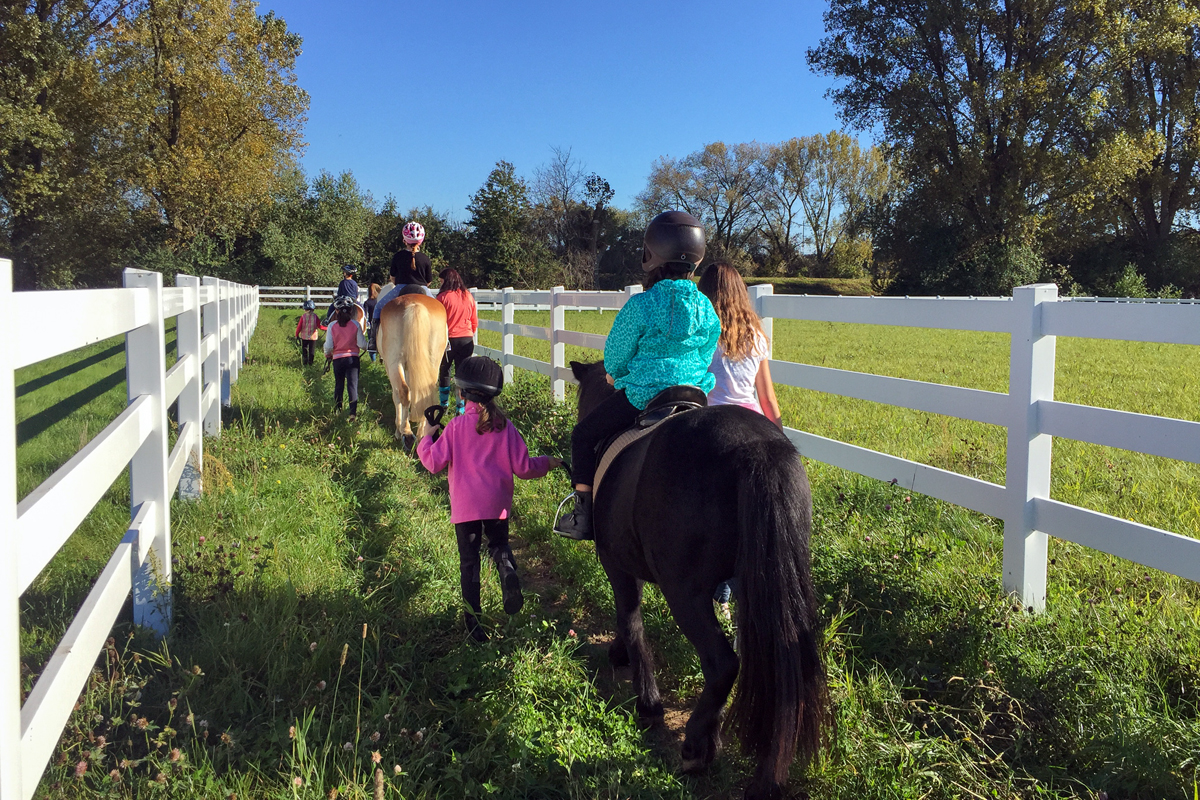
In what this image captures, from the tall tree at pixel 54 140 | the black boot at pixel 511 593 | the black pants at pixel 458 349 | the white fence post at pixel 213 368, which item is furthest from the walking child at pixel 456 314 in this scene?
the tall tree at pixel 54 140

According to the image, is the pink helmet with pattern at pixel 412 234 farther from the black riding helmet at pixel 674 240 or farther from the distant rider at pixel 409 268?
the black riding helmet at pixel 674 240

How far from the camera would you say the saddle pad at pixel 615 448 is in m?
3.19

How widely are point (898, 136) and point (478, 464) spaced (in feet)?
108

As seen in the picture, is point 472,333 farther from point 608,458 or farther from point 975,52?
point 975,52

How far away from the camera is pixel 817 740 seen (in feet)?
8.14

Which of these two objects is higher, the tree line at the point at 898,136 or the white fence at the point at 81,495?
the tree line at the point at 898,136

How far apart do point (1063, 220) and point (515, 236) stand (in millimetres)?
28846

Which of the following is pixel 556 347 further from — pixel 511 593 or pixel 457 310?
pixel 511 593

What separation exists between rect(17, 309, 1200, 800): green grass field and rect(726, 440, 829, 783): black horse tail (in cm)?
27

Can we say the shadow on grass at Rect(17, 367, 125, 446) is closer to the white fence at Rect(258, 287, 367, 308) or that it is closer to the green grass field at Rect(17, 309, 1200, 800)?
the green grass field at Rect(17, 309, 1200, 800)

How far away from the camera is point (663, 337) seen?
11.0ft

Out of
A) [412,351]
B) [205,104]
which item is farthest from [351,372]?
[205,104]

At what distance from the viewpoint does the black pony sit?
248cm

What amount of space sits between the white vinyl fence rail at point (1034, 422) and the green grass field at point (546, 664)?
0.32 meters
